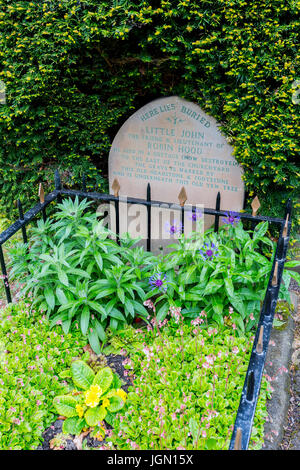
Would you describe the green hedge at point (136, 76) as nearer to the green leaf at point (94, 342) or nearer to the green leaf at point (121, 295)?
the green leaf at point (121, 295)

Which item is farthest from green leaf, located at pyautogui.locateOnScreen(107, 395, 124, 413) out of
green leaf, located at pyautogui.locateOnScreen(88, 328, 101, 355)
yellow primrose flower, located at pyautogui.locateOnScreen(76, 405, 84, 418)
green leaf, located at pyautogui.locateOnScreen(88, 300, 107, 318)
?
green leaf, located at pyautogui.locateOnScreen(88, 300, 107, 318)

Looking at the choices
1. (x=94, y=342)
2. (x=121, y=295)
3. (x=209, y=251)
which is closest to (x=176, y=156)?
(x=209, y=251)

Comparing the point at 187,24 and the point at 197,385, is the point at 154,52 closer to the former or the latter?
the point at 187,24

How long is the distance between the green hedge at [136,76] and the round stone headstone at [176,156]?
5.9 inches

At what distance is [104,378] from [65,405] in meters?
0.30

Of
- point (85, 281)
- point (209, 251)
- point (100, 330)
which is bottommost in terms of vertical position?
point (100, 330)

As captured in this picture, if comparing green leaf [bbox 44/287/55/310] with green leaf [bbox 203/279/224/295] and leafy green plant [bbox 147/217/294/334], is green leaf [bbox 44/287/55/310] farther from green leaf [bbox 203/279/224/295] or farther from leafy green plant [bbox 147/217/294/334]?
green leaf [bbox 203/279/224/295]

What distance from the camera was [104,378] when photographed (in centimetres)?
254

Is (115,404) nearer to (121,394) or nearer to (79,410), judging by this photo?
(121,394)

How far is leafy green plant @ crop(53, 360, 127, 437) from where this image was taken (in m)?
2.39

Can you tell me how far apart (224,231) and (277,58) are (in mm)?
1540

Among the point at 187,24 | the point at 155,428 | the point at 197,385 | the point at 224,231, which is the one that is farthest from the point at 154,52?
the point at 155,428

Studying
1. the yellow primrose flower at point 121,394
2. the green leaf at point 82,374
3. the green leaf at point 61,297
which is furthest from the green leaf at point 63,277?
the yellow primrose flower at point 121,394
